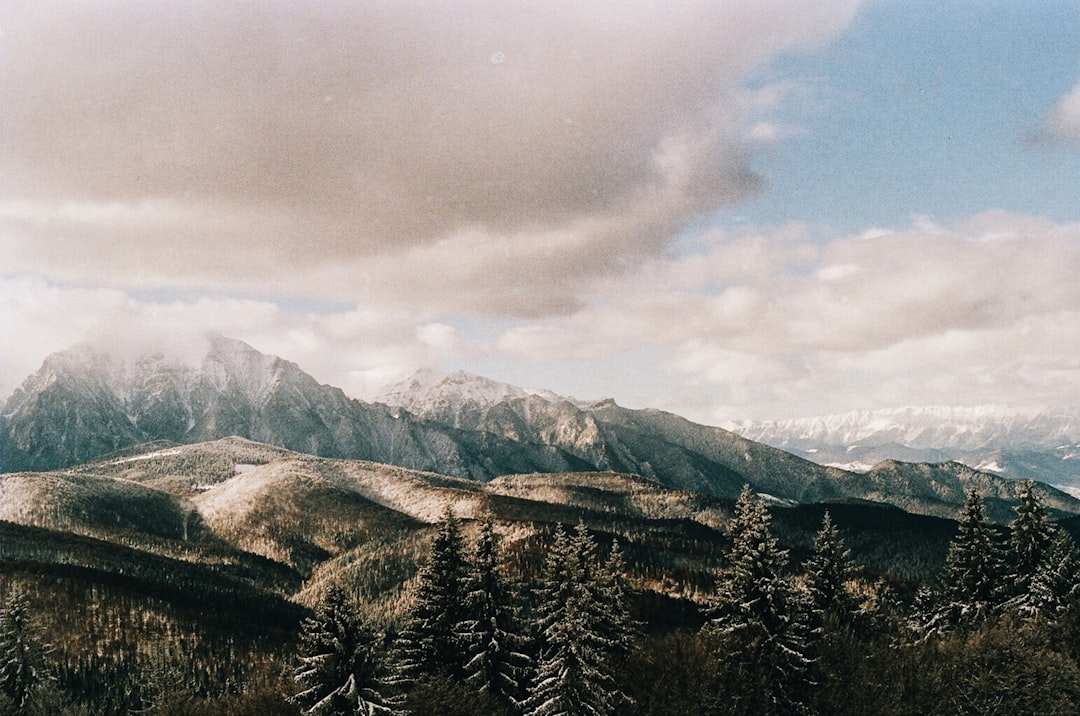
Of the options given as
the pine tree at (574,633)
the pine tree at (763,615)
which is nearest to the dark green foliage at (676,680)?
the pine tree at (763,615)

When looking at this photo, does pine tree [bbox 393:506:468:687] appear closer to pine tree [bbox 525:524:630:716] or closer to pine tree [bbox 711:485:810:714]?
pine tree [bbox 525:524:630:716]

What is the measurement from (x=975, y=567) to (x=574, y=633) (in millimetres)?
36014

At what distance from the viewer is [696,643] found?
161 ft

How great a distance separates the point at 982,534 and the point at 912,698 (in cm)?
1384

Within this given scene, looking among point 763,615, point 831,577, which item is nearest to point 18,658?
point 763,615

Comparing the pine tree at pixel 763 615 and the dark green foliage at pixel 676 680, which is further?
the dark green foliage at pixel 676 680

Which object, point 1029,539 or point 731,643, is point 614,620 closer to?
point 731,643

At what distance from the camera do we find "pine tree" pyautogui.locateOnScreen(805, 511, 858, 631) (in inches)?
1955

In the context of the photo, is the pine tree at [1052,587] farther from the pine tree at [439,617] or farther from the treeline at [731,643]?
the pine tree at [439,617]

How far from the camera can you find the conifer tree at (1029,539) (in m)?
52.3

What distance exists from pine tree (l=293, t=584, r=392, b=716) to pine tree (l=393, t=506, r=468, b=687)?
12.4 feet

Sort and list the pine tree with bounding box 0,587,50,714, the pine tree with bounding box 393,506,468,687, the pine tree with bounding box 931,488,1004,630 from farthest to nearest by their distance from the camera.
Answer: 1. the pine tree with bounding box 0,587,50,714
2. the pine tree with bounding box 931,488,1004,630
3. the pine tree with bounding box 393,506,468,687

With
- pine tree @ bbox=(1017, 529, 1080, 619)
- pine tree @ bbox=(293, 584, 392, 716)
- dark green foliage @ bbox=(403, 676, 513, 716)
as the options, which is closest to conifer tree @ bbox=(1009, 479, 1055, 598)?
pine tree @ bbox=(1017, 529, 1080, 619)

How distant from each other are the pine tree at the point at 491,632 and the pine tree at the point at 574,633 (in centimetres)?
165
